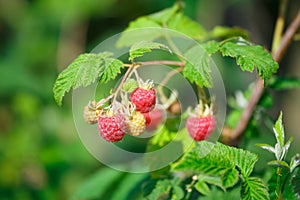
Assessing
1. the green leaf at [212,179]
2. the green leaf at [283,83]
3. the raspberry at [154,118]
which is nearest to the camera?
the green leaf at [212,179]

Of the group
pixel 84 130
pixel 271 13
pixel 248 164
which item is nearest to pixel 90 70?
pixel 248 164

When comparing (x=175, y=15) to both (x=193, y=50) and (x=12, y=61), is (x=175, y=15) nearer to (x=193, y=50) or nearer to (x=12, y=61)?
(x=193, y=50)

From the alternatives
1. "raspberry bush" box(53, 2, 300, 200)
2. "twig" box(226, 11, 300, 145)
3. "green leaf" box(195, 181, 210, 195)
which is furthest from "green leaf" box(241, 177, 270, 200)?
"twig" box(226, 11, 300, 145)

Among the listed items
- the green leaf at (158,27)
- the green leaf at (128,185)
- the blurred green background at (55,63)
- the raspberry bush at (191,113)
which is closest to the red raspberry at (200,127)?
the raspberry bush at (191,113)

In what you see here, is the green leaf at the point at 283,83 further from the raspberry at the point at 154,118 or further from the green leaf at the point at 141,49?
the green leaf at the point at 141,49

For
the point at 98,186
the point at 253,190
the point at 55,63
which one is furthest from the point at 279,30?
the point at 55,63

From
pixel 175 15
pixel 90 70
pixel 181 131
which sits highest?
pixel 175 15
